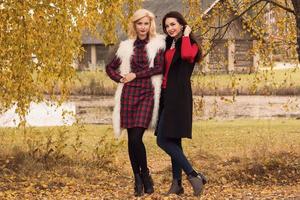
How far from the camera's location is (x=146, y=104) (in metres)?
6.00

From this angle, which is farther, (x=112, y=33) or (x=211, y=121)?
(x=211, y=121)

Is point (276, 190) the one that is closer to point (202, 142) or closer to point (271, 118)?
point (202, 142)

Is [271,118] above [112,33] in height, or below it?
below

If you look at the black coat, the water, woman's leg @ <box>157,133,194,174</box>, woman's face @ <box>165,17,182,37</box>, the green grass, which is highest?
woman's face @ <box>165,17,182,37</box>

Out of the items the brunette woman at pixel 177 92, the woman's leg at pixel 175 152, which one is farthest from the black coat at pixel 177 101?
the woman's leg at pixel 175 152

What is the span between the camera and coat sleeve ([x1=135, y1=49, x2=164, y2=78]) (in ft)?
19.6

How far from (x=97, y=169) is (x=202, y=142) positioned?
5042mm

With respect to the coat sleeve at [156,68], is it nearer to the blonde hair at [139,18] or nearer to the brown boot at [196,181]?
the blonde hair at [139,18]

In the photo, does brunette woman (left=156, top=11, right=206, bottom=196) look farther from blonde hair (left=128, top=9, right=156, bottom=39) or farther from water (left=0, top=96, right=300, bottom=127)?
water (left=0, top=96, right=300, bottom=127)

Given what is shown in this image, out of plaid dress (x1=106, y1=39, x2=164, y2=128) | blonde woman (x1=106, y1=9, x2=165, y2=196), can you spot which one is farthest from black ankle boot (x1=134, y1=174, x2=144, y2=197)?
plaid dress (x1=106, y1=39, x2=164, y2=128)

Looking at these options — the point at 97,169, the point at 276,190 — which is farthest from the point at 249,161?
the point at 97,169

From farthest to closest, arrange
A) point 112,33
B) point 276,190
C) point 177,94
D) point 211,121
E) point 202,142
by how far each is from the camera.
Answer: point 211,121 → point 202,142 → point 112,33 → point 276,190 → point 177,94

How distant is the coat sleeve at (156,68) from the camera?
5977mm

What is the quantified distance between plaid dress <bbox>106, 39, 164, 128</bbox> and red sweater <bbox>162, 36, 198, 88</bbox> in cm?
6
